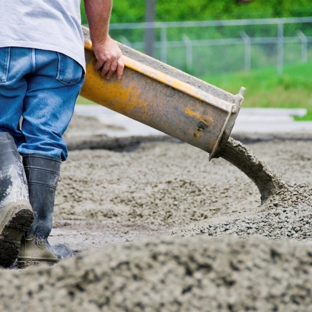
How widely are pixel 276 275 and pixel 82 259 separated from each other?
608 millimetres

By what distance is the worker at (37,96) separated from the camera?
289cm

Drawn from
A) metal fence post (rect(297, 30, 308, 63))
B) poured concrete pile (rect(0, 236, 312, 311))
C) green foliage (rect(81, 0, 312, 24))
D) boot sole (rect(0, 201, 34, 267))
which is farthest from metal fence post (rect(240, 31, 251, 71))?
poured concrete pile (rect(0, 236, 312, 311))

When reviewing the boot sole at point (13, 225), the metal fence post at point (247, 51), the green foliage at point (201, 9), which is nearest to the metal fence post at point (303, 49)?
the metal fence post at point (247, 51)

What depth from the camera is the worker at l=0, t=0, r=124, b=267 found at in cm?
289

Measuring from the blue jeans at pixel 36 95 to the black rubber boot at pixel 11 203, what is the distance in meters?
0.10

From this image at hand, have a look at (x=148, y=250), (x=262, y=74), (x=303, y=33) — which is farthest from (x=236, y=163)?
(x=303, y=33)

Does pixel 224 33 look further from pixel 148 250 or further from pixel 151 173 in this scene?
pixel 148 250

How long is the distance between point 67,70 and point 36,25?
0.25 meters

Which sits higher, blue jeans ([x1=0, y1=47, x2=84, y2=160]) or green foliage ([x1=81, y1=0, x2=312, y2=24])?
blue jeans ([x1=0, y1=47, x2=84, y2=160])

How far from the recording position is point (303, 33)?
22.0m

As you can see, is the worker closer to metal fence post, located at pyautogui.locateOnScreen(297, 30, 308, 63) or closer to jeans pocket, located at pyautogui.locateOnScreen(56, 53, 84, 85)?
jeans pocket, located at pyautogui.locateOnScreen(56, 53, 84, 85)

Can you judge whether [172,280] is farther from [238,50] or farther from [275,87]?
[238,50]

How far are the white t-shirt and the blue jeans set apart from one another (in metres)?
0.04

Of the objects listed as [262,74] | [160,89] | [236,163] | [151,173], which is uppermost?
[160,89]
